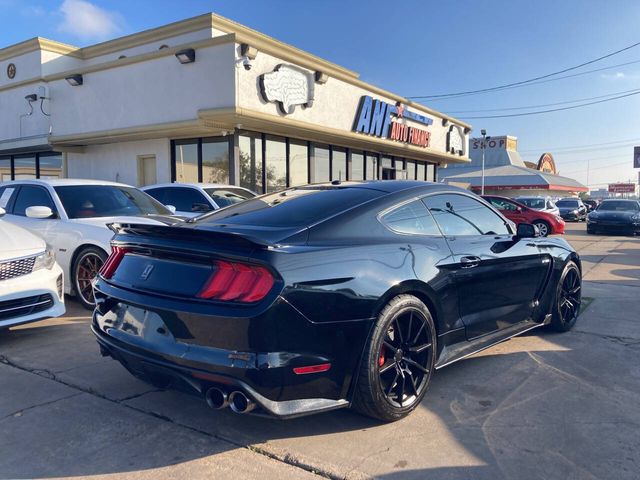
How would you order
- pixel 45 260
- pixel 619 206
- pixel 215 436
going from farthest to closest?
pixel 619 206
pixel 45 260
pixel 215 436

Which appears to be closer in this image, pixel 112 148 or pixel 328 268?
pixel 328 268

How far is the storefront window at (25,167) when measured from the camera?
18.2 meters

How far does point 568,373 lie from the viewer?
4238mm

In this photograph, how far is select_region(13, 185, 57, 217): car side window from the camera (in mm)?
6777

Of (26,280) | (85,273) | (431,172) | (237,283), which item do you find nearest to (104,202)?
(85,273)

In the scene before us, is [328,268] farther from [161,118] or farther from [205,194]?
[161,118]

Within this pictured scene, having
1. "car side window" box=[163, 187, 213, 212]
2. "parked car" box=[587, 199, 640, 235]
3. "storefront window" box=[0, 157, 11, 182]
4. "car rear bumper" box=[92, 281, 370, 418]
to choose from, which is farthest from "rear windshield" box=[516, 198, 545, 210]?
"car rear bumper" box=[92, 281, 370, 418]

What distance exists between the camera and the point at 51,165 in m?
17.6

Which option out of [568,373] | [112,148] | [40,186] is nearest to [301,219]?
[568,373]

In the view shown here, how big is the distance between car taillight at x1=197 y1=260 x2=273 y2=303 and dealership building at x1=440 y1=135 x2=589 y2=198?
38056mm

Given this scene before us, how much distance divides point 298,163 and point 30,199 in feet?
30.9

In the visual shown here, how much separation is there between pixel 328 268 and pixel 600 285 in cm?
698

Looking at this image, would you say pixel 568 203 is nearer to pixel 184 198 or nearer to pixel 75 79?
pixel 75 79

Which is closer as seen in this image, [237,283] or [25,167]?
[237,283]
